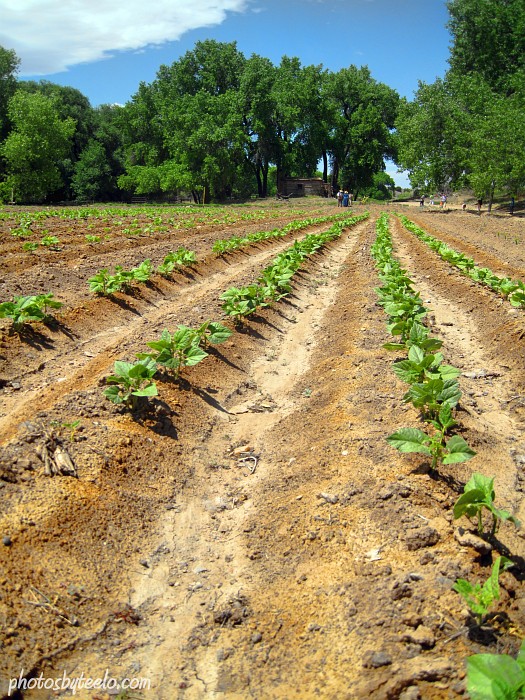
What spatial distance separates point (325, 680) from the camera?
115 inches

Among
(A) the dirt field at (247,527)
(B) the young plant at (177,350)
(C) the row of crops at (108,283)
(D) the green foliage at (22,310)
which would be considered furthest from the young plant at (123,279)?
(B) the young plant at (177,350)

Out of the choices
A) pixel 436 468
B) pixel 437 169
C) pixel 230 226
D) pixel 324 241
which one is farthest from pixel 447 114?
pixel 436 468

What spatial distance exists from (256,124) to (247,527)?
64087 millimetres

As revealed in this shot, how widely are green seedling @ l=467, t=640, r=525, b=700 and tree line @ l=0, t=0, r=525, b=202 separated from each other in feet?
146

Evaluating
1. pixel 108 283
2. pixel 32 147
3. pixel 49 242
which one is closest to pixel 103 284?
pixel 108 283

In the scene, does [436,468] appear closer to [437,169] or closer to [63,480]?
[63,480]

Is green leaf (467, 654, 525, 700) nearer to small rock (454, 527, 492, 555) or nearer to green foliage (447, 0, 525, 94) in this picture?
small rock (454, 527, 492, 555)

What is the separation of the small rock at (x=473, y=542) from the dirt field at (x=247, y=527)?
0.04 ft

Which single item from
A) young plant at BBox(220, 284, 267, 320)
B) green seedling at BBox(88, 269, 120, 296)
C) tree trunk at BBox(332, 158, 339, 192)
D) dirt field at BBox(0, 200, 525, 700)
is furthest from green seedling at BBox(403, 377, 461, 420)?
tree trunk at BBox(332, 158, 339, 192)

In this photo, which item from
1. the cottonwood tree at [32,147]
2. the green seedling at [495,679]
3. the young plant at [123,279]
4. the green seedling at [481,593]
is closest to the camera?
the green seedling at [495,679]

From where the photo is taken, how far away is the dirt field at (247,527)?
3057 millimetres

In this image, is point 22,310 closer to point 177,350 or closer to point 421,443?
point 177,350

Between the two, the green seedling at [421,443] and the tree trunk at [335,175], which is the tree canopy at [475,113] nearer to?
the tree trunk at [335,175]

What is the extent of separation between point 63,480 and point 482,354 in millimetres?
6849
